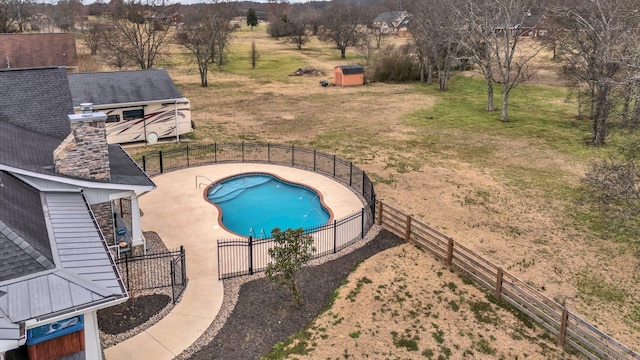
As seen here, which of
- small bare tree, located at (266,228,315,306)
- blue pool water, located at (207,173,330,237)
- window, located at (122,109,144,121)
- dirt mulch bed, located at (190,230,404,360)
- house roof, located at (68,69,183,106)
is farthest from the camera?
window, located at (122,109,144,121)

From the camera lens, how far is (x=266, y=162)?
81.7ft

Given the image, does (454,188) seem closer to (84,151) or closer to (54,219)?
(84,151)

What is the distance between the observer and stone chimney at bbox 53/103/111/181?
12.9m

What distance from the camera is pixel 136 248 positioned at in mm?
14859

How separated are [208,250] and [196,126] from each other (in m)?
18.0

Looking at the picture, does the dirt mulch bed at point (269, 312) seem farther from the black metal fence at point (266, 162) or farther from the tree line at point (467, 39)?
the tree line at point (467, 39)

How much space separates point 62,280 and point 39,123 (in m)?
9.73

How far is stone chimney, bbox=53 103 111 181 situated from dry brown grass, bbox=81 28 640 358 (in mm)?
7705

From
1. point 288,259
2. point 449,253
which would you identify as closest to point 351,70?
point 449,253

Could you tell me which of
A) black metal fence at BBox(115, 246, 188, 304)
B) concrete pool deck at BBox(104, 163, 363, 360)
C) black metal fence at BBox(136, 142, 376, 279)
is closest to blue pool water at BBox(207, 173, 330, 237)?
concrete pool deck at BBox(104, 163, 363, 360)

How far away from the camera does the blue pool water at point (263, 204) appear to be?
19.4 m

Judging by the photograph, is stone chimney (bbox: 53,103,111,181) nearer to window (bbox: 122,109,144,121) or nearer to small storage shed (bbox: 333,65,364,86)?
window (bbox: 122,109,144,121)

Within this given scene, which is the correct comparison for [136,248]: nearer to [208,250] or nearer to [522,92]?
[208,250]

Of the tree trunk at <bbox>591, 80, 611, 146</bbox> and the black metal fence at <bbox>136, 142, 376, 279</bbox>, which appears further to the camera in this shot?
the tree trunk at <bbox>591, 80, 611, 146</bbox>
